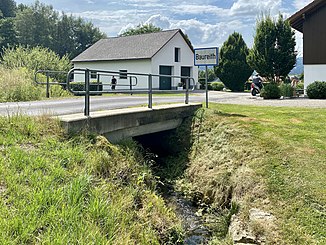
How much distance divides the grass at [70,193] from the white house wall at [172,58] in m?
24.7

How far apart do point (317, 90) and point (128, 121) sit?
567 inches

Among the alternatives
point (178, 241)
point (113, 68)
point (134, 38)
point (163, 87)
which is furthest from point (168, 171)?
point (134, 38)

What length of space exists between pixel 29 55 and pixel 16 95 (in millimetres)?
10049

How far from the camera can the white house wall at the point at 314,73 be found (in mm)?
19656

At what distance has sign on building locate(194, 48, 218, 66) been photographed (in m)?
10.1

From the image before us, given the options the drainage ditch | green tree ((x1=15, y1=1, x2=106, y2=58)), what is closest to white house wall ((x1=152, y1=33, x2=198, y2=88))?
the drainage ditch

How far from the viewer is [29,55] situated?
20.4 meters

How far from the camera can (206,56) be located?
1038 cm

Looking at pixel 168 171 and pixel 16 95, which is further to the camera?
pixel 16 95

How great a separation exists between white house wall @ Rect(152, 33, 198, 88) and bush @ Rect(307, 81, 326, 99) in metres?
14.9

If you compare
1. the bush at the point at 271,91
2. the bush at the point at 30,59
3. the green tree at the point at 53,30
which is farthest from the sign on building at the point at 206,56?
the green tree at the point at 53,30

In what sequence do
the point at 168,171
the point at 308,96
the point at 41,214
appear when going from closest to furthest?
the point at 41,214 → the point at 168,171 → the point at 308,96

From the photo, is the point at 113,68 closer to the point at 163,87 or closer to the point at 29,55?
the point at 163,87

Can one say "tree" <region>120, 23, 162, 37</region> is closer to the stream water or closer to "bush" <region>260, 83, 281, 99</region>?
"bush" <region>260, 83, 281, 99</region>
